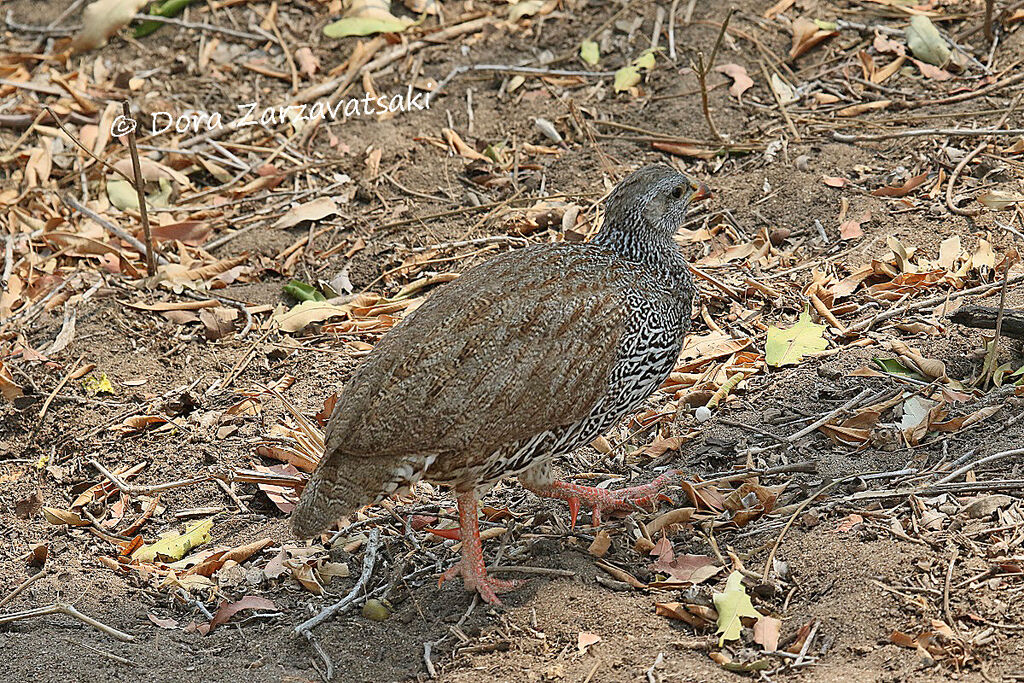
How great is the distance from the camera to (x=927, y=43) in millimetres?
6871

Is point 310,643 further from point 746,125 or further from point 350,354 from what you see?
point 746,125

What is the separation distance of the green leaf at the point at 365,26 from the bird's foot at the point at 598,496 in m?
4.27

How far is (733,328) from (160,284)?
3038mm

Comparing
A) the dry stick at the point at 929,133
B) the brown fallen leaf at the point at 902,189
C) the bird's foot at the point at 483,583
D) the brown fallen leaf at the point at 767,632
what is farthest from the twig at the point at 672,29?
the brown fallen leaf at the point at 767,632

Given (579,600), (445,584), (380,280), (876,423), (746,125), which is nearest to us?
(579,600)

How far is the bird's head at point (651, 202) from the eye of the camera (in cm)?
487

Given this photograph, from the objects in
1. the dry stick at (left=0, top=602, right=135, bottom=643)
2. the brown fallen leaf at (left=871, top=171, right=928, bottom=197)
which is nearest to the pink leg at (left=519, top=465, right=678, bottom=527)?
the dry stick at (left=0, top=602, right=135, bottom=643)

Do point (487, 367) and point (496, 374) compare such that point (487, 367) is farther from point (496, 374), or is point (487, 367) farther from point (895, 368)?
point (895, 368)

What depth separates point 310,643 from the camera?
4246mm

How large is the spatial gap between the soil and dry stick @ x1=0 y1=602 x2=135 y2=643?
0.16ft

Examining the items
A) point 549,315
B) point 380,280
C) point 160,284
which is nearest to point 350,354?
point 380,280

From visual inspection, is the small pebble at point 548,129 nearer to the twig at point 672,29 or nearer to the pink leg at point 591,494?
the twig at point 672,29

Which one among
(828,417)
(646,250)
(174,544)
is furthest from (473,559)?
(828,417)

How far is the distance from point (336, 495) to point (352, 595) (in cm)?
54
